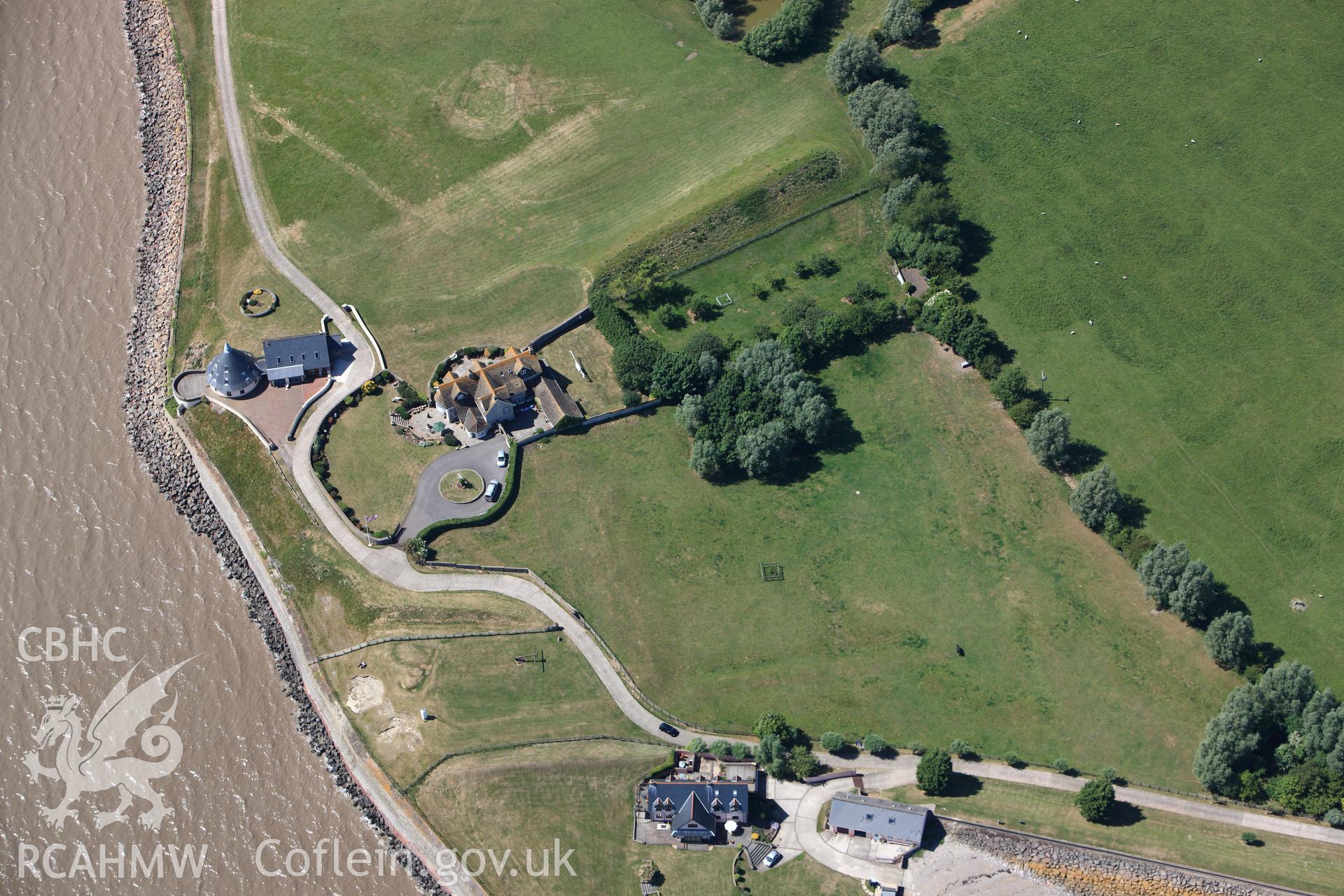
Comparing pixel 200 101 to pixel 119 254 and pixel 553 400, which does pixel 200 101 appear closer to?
pixel 119 254

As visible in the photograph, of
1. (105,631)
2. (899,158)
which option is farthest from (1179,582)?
(105,631)

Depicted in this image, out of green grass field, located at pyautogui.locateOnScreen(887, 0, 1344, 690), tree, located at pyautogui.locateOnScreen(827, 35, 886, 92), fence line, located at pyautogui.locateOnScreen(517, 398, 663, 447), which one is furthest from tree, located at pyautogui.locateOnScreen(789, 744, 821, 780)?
tree, located at pyautogui.locateOnScreen(827, 35, 886, 92)

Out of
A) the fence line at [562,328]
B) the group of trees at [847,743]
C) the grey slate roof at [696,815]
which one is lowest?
the group of trees at [847,743]

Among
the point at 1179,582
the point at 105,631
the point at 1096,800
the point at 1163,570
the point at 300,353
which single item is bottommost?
the point at 1096,800

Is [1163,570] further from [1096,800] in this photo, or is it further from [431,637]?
[431,637]

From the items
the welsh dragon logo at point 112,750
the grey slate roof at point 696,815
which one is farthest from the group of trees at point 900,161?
the welsh dragon logo at point 112,750

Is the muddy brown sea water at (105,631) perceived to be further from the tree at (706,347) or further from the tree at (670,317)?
the tree at (670,317)
